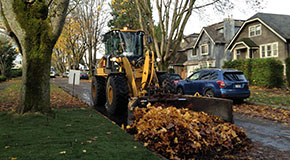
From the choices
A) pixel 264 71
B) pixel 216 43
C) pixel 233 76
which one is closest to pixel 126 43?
pixel 233 76

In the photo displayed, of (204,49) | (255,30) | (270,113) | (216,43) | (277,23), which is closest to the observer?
(270,113)

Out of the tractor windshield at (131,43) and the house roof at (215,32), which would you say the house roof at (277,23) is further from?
the tractor windshield at (131,43)

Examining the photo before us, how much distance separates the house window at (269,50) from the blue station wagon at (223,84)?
20.4 m

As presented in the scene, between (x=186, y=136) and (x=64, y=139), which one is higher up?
(x=186, y=136)

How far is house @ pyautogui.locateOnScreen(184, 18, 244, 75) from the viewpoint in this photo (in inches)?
1553

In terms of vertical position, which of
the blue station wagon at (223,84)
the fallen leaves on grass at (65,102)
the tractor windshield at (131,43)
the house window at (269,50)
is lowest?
the fallen leaves on grass at (65,102)

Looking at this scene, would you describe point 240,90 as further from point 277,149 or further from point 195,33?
point 195,33

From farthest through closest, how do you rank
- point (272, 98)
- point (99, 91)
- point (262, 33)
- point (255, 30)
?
point (255, 30) → point (262, 33) → point (272, 98) → point (99, 91)

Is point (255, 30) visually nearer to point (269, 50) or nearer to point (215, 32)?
point (269, 50)

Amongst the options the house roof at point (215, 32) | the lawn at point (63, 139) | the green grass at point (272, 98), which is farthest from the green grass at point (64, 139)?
the house roof at point (215, 32)

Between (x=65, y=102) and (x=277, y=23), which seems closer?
(x=65, y=102)

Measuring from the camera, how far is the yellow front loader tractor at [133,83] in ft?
22.6

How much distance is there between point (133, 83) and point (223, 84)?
502 cm

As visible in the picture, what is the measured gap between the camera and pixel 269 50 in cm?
3016
